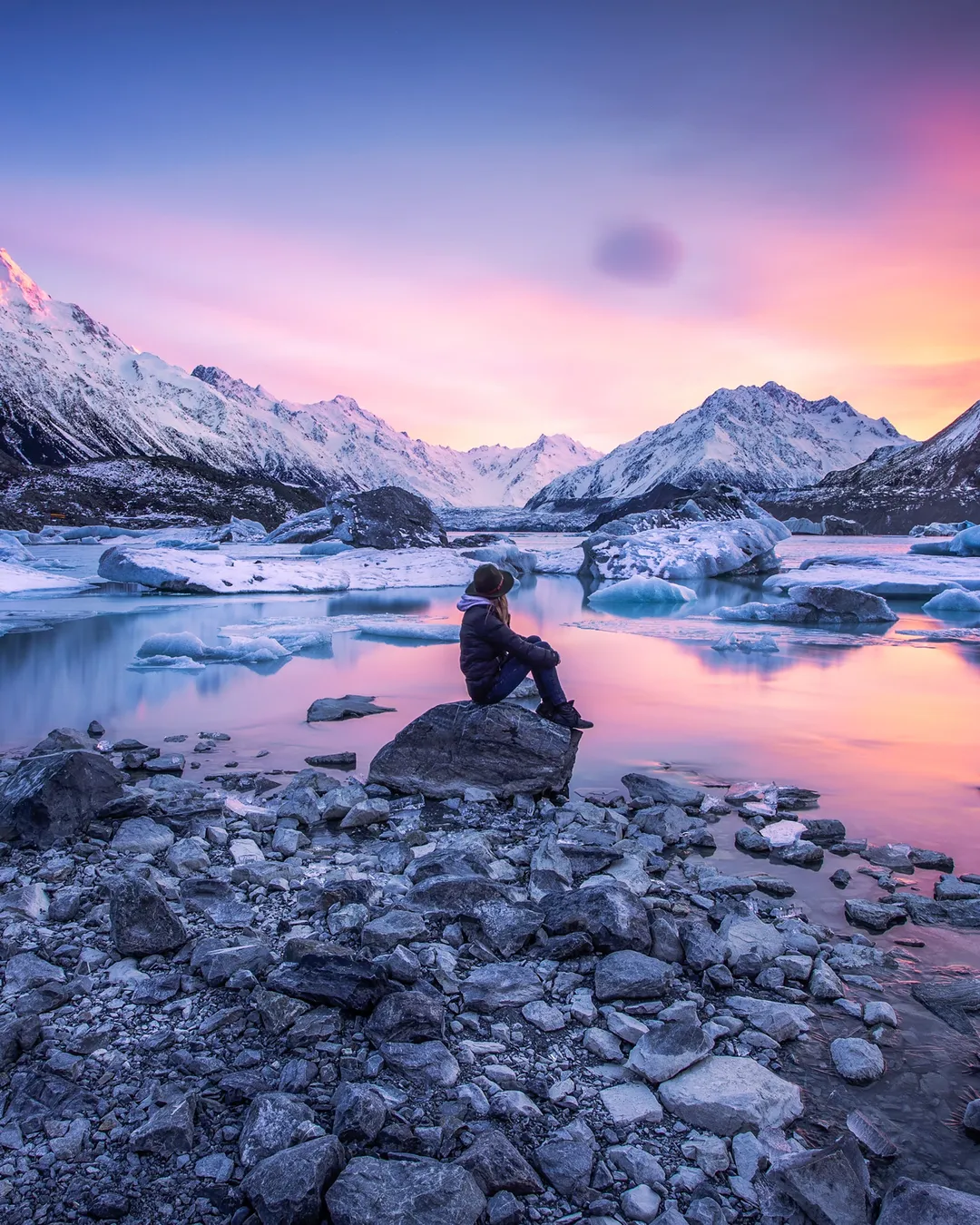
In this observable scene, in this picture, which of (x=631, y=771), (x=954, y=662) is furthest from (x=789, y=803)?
(x=954, y=662)

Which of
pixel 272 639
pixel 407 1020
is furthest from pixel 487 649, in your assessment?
pixel 272 639

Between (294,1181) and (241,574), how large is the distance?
21248mm

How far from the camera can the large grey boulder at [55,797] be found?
4.40 metres

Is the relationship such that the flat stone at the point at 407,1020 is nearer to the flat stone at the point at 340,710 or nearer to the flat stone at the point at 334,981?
the flat stone at the point at 334,981

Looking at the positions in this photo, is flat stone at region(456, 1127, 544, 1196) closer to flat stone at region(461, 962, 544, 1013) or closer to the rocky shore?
the rocky shore

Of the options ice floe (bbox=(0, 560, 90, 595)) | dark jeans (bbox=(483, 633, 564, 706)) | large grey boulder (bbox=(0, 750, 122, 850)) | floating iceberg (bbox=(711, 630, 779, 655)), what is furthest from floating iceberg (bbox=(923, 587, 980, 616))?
ice floe (bbox=(0, 560, 90, 595))

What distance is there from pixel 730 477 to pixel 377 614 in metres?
159

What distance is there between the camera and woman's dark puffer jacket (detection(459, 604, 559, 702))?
228 inches

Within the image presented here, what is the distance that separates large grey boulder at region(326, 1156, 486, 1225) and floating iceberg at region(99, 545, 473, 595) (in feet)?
67.5

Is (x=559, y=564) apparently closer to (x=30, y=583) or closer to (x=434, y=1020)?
(x=30, y=583)

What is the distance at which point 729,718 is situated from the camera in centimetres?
846

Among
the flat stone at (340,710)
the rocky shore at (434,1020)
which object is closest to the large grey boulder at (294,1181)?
the rocky shore at (434,1020)

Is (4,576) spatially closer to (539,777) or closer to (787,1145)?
(539,777)

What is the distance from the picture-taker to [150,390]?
159 meters
